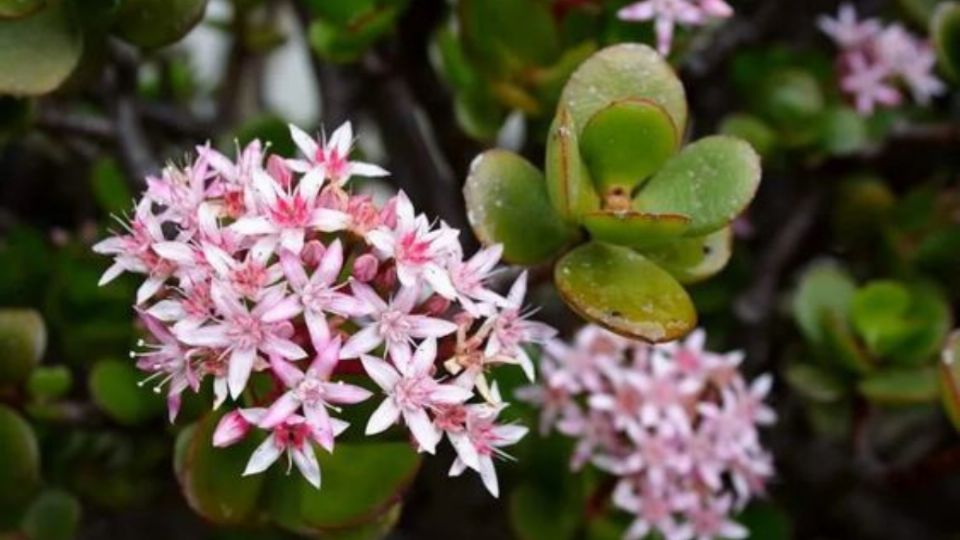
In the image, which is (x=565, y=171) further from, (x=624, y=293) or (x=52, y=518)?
(x=52, y=518)

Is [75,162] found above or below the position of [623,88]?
below

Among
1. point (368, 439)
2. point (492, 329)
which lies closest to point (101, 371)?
point (368, 439)

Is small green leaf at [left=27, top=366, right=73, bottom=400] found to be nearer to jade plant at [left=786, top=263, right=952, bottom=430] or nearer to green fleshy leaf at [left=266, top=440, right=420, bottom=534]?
green fleshy leaf at [left=266, top=440, right=420, bottom=534]

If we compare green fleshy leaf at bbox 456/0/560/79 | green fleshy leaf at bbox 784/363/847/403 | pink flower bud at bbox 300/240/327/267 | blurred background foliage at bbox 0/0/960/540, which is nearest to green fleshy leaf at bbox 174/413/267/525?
blurred background foliage at bbox 0/0/960/540

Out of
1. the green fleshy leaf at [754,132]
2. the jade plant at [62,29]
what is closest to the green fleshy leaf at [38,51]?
the jade plant at [62,29]

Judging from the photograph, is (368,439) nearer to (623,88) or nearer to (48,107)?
(623,88)

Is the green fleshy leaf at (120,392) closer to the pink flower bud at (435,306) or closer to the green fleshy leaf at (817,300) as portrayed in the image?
the pink flower bud at (435,306)

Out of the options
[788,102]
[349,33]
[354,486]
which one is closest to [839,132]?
[788,102]
